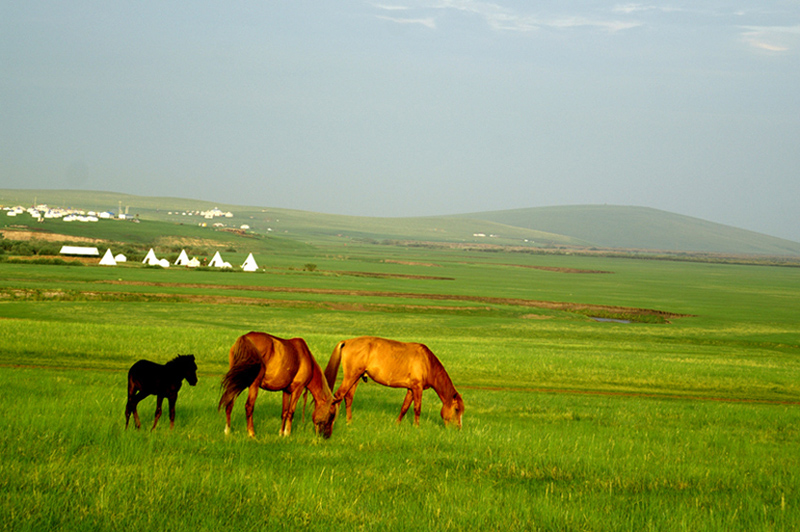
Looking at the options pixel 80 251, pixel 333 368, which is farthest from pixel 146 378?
pixel 80 251

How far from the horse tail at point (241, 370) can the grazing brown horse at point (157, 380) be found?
57 cm

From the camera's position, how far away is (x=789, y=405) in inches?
898

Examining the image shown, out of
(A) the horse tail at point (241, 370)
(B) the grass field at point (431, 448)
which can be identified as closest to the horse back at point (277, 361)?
(A) the horse tail at point (241, 370)

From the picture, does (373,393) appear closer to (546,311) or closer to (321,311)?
(321,311)

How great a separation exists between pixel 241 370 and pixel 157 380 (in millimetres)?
1346

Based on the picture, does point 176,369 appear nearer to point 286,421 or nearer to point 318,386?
point 286,421

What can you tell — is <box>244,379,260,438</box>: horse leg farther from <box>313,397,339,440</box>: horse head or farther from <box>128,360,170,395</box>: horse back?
<box>128,360,170,395</box>: horse back

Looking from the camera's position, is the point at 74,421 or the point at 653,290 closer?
the point at 74,421

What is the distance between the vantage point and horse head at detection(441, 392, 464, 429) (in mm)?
14438

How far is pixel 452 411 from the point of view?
1454 cm

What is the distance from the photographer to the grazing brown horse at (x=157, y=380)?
36.5 feet

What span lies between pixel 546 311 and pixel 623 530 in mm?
57703

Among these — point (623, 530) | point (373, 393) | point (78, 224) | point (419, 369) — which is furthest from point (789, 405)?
point (78, 224)

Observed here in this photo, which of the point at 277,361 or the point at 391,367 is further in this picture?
the point at 391,367
